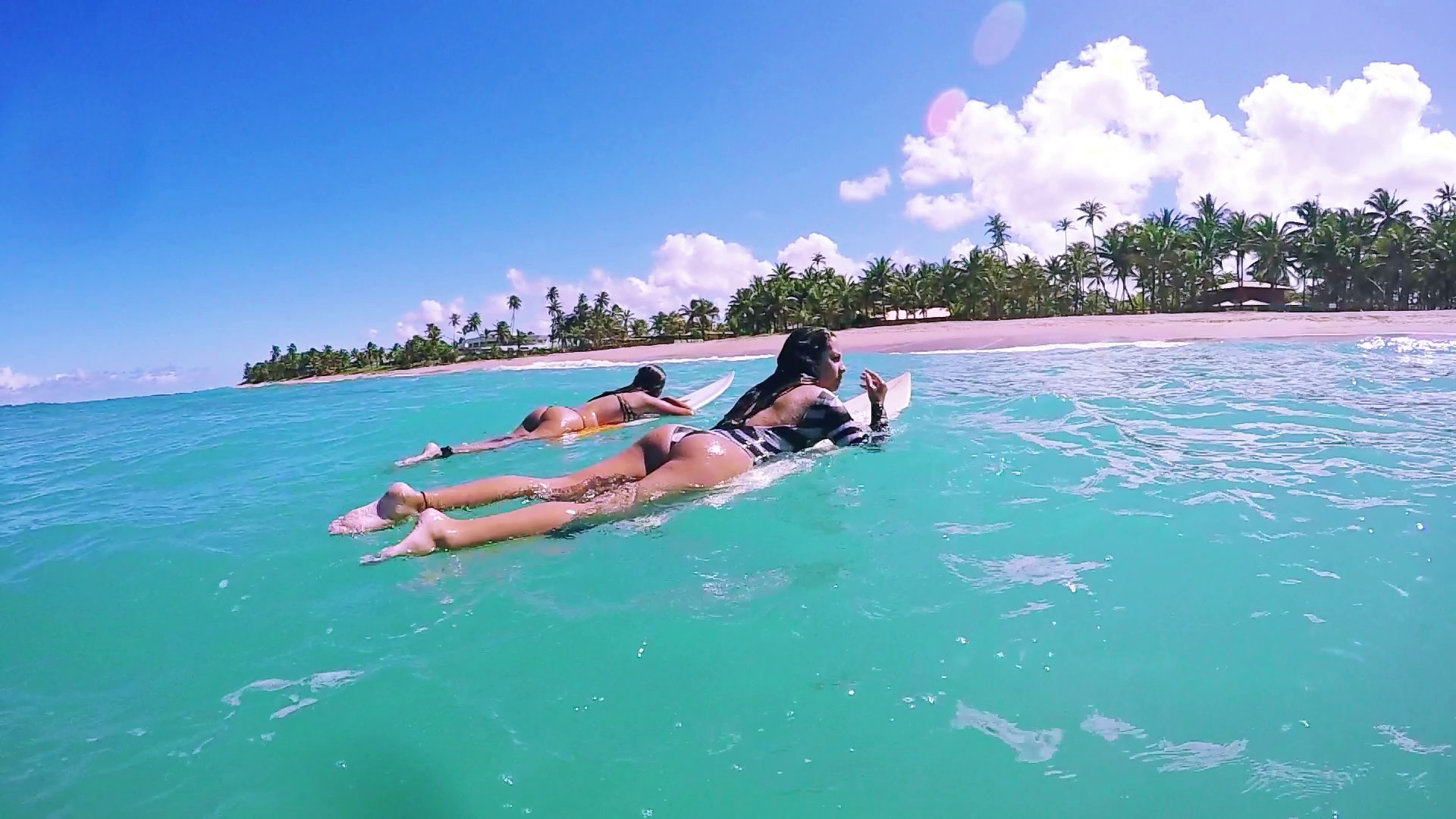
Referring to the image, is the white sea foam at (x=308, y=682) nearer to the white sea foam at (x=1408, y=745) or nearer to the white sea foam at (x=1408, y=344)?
the white sea foam at (x=1408, y=745)

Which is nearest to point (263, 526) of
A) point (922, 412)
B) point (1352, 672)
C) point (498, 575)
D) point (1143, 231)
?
point (498, 575)

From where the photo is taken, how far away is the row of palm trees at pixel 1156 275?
56.2 meters

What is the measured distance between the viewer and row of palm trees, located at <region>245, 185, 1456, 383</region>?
184 ft

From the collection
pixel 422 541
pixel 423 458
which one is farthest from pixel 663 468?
pixel 423 458

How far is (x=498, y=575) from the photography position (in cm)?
366

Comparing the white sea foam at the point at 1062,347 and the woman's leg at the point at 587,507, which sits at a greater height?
the woman's leg at the point at 587,507

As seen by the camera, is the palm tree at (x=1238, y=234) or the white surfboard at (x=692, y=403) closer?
the white surfboard at (x=692, y=403)

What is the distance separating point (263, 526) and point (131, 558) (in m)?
0.78

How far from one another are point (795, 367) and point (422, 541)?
3245 millimetres

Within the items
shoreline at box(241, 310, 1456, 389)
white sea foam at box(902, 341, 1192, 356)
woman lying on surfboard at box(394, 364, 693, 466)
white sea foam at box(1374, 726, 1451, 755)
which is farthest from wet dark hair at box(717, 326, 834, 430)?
shoreline at box(241, 310, 1456, 389)

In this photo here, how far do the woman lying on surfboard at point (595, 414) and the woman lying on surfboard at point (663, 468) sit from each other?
3.42 m

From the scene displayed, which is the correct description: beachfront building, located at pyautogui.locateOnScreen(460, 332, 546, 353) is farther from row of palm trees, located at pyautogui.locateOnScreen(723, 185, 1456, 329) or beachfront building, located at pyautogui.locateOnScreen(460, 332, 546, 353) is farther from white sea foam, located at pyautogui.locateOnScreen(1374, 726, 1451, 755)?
white sea foam, located at pyautogui.locateOnScreen(1374, 726, 1451, 755)

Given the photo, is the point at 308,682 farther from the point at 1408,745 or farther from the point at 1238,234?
the point at 1238,234

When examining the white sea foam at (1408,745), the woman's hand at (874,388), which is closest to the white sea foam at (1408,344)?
the woman's hand at (874,388)
